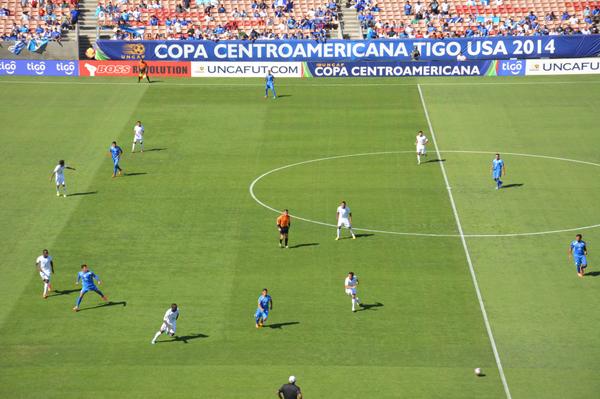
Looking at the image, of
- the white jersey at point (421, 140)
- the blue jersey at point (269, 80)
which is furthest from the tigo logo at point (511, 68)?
the white jersey at point (421, 140)

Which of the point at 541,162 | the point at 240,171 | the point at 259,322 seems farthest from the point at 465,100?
the point at 259,322

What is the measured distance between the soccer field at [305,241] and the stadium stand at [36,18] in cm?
822

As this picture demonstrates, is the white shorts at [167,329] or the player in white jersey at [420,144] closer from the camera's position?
the white shorts at [167,329]

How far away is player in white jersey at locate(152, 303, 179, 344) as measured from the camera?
119 feet

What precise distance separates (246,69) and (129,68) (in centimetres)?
858

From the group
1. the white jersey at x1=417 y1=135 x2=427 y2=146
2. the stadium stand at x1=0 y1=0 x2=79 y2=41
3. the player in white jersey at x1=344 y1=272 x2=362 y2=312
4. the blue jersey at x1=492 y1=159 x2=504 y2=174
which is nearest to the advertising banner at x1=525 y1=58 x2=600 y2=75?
the white jersey at x1=417 y1=135 x2=427 y2=146

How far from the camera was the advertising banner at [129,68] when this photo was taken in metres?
77.2

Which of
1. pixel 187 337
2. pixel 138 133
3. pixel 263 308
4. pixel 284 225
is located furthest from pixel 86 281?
pixel 138 133

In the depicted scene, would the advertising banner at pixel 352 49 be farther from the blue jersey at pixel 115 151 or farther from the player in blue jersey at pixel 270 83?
the blue jersey at pixel 115 151

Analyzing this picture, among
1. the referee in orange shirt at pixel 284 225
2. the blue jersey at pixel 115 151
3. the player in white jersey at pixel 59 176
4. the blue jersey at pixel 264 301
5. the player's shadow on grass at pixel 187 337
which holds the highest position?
the blue jersey at pixel 115 151

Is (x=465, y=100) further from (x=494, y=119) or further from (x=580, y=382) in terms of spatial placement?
(x=580, y=382)

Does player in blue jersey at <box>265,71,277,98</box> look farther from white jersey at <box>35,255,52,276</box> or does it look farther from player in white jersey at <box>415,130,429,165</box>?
white jersey at <box>35,255,52,276</box>

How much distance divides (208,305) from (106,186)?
53.5ft

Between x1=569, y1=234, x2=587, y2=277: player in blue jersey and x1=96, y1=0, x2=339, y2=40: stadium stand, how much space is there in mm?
42818
